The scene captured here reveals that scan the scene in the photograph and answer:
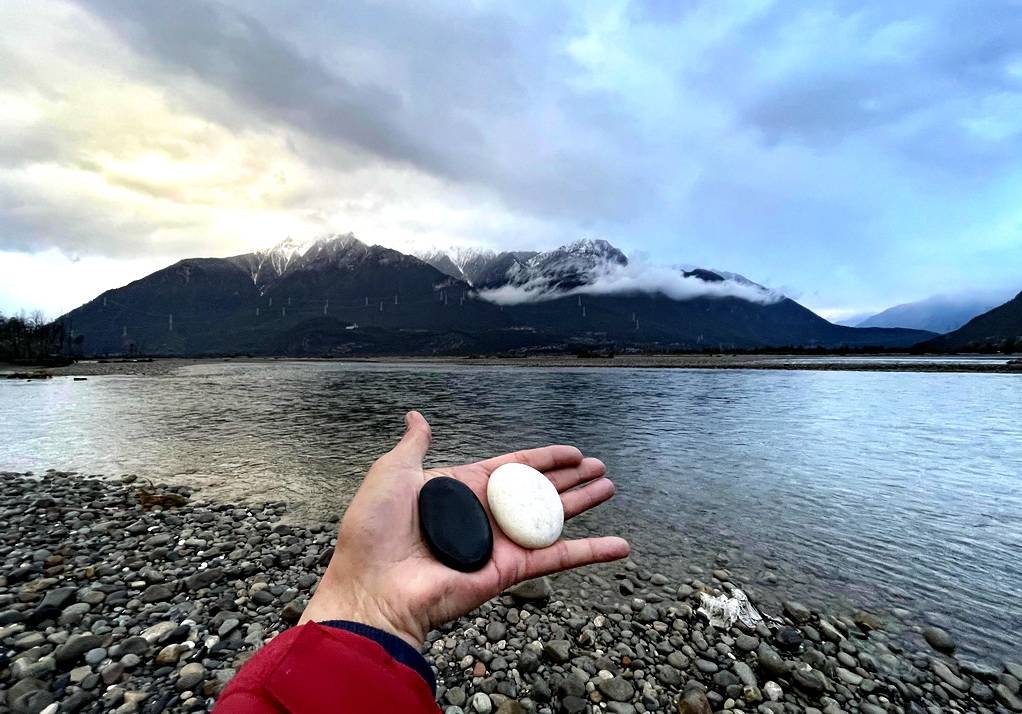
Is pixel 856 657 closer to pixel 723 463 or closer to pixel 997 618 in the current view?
pixel 997 618

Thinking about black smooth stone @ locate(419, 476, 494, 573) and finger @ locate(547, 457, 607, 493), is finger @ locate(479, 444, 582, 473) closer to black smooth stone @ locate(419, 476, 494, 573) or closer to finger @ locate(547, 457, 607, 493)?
finger @ locate(547, 457, 607, 493)

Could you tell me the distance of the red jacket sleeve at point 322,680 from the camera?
5.24 feet

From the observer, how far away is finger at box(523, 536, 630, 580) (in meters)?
4.21

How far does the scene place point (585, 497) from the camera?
548 centimetres


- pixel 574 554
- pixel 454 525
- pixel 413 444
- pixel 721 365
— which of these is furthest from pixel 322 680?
pixel 721 365

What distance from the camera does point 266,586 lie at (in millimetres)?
6668

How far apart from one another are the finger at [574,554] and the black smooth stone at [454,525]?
0.57m

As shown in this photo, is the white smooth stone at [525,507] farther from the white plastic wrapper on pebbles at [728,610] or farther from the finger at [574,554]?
the white plastic wrapper on pebbles at [728,610]

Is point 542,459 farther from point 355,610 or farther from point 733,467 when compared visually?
point 733,467

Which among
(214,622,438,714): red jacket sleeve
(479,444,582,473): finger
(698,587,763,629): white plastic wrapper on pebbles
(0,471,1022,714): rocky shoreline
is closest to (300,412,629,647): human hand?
(479,444,582,473): finger

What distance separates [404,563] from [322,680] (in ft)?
5.54

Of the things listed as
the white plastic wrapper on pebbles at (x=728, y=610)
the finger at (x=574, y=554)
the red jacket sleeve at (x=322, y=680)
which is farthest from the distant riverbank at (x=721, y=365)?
the red jacket sleeve at (x=322, y=680)

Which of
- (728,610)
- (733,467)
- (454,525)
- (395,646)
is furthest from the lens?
(733,467)

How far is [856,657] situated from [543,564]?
4.63 metres
